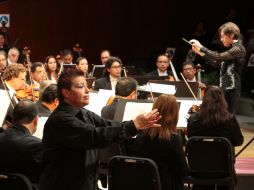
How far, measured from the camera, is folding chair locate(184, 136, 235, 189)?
463cm

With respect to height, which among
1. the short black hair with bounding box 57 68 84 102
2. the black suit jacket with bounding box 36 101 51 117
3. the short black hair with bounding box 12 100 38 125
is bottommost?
the black suit jacket with bounding box 36 101 51 117

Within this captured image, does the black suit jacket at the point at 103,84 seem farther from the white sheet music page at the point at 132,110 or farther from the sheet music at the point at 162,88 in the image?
the white sheet music page at the point at 132,110

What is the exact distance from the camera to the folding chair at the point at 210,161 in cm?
463

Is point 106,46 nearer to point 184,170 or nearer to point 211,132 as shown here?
point 211,132

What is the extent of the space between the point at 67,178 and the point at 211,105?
2.05 metres

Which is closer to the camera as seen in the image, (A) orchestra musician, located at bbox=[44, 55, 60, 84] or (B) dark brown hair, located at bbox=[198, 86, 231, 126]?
(B) dark brown hair, located at bbox=[198, 86, 231, 126]

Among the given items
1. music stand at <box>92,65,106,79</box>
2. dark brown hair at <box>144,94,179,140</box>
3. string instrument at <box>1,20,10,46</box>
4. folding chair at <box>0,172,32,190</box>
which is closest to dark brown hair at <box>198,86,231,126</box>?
dark brown hair at <box>144,94,179,140</box>

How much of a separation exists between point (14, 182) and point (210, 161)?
1788 millimetres

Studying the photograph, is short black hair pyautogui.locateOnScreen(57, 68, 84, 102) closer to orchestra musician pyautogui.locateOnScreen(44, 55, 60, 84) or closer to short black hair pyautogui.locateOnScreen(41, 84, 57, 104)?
short black hair pyautogui.locateOnScreen(41, 84, 57, 104)

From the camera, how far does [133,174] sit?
12.0 feet

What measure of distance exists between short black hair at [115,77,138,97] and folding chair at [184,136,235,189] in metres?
0.94

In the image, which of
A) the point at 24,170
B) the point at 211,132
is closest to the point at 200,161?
the point at 211,132

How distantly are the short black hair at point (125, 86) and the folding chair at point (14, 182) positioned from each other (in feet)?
6.69

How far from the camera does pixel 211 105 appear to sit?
495 centimetres
